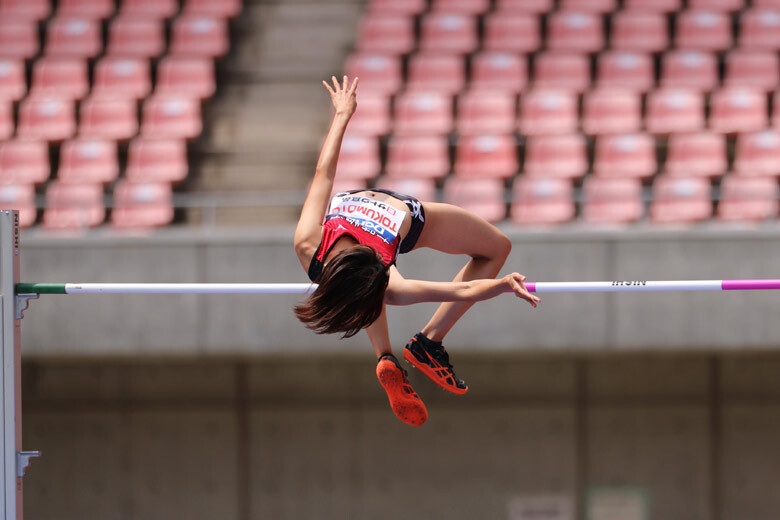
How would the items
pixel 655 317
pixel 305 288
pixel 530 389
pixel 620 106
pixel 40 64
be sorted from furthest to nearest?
pixel 40 64 → pixel 620 106 → pixel 530 389 → pixel 655 317 → pixel 305 288

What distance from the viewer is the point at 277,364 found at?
7410mm

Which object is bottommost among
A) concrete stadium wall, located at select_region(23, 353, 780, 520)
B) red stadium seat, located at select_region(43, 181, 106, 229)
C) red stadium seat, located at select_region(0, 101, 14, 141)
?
concrete stadium wall, located at select_region(23, 353, 780, 520)

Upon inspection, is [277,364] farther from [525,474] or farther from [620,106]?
[620,106]

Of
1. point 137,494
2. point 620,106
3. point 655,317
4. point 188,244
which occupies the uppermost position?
point 620,106

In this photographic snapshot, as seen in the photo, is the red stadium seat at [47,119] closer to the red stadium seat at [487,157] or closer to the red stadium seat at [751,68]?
the red stadium seat at [487,157]

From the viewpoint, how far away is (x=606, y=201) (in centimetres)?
696

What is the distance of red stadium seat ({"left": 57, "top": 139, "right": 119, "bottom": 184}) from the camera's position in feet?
24.8

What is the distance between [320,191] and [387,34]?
6.10 metres

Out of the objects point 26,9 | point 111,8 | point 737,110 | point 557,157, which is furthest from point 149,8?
point 737,110

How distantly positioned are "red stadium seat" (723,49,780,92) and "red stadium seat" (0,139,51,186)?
6.60 m

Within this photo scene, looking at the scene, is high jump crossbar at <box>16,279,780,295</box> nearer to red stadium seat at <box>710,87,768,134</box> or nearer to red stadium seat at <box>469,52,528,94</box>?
red stadium seat at <box>710,87,768,134</box>

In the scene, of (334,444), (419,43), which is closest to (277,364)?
(334,444)

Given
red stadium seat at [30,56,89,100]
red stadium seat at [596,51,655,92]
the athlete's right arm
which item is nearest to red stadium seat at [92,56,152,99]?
red stadium seat at [30,56,89,100]

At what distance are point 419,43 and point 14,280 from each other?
252 inches
